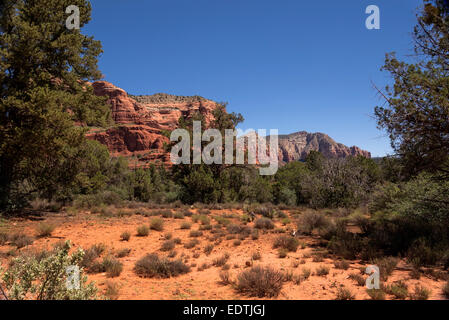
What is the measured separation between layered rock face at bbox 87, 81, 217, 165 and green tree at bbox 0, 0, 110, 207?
72.0m

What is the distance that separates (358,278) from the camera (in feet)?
16.3

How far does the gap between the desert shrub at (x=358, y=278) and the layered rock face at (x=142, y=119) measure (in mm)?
82155

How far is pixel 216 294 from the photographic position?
4.63 meters

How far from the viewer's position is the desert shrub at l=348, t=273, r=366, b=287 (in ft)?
16.0

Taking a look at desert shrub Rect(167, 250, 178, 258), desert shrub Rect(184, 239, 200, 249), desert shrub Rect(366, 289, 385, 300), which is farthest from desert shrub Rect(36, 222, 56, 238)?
desert shrub Rect(366, 289, 385, 300)

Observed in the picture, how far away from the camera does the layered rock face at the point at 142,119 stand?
332ft

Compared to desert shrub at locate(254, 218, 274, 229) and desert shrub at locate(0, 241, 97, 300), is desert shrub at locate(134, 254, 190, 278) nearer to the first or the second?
desert shrub at locate(0, 241, 97, 300)

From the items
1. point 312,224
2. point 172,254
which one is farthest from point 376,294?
point 312,224

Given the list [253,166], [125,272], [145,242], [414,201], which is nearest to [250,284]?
[125,272]

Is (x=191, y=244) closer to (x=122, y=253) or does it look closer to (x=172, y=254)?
(x=172, y=254)

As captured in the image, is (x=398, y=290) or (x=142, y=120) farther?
(x=142, y=120)

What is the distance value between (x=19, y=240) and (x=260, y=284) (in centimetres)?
798

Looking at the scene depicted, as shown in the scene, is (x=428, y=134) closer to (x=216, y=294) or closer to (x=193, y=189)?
(x=216, y=294)

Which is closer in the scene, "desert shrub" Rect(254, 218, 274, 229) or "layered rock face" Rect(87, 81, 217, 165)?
"desert shrub" Rect(254, 218, 274, 229)
